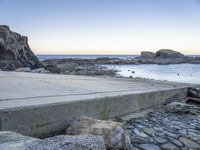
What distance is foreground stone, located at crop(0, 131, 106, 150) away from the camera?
1.97 m

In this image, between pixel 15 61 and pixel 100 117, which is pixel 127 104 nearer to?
pixel 100 117

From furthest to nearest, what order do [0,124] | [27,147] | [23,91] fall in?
1. [23,91]
2. [0,124]
3. [27,147]

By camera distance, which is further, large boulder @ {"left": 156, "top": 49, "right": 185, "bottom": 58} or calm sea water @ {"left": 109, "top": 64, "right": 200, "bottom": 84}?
large boulder @ {"left": 156, "top": 49, "right": 185, "bottom": 58}

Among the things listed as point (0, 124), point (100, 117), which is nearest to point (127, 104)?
point (100, 117)

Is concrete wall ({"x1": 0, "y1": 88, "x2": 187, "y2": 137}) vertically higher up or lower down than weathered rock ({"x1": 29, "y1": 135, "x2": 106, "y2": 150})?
lower down

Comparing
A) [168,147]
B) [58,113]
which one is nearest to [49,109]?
[58,113]

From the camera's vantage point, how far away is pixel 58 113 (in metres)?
3.38

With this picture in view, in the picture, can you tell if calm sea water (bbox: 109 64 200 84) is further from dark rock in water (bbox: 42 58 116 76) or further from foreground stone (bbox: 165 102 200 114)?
foreground stone (bbox: 165 102 200 114)

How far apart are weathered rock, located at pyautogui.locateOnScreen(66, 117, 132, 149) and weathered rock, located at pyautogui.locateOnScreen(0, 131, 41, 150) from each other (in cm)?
99

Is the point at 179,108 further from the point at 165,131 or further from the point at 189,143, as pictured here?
the point at 189,143

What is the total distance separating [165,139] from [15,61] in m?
22.6

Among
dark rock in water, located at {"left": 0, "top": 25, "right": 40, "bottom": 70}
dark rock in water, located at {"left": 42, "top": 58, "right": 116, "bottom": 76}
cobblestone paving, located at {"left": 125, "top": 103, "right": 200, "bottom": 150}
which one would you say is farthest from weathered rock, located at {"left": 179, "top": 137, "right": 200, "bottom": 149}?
dark rock in water, located at {"left": 0, "top": 25, "right": 40, "bottom": 70}

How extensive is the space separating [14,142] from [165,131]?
264cm

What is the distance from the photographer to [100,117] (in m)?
4.17
